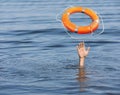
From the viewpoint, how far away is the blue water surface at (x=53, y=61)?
15.1 meters

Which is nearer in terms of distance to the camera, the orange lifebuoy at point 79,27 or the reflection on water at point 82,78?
the reflection on water at point 82,78

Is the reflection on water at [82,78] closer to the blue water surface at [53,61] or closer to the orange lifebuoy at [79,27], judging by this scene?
the blue water surface at [53,61]

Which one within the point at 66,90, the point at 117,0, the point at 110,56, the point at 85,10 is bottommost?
the point at 66,90

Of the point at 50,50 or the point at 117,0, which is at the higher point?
the point at 117,0

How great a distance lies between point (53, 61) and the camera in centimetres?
1845

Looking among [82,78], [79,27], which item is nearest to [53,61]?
[79,27]

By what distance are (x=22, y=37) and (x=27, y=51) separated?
4.02 metres

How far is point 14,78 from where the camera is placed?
16062 mm

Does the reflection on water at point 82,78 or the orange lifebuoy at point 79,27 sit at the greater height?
the orange lifebuoy at point 79,27

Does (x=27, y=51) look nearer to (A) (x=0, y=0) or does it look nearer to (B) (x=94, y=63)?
(B) (x=94, y=63)

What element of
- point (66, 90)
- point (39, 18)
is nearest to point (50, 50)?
point (66, 90)

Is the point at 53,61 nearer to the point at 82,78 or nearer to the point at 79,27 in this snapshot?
the point at 79,27

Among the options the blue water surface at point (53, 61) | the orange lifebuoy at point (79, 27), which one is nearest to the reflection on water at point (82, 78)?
the blue water surface at point (53, 61)

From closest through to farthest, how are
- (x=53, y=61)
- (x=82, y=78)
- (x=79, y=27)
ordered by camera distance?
(x=82, y=78) < (x=79, y=27) < (x=53, y=61)
